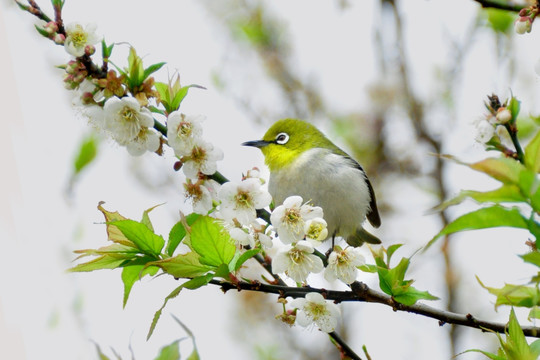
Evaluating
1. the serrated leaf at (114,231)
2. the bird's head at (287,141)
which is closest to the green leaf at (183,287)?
the serrated leaf at (114,231)

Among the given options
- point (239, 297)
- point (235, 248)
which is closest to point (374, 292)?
point (235, 248)

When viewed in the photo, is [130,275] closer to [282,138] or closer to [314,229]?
[314,229]

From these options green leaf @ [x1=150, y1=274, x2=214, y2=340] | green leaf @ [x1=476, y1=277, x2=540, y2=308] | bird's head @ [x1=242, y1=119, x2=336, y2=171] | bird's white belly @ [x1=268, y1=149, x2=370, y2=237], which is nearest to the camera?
green leaf @ [x1=476, y1=277, x2=540, y2=308]

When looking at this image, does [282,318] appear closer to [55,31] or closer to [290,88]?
[55,31]

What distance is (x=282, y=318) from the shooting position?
7.92ft

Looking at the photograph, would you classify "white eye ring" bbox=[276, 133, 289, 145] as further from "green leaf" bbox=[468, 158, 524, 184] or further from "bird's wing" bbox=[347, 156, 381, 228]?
"green leaf" bbox=[468, 158, 524, 184]

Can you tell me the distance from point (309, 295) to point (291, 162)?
1897 millimetres

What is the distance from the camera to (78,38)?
6.53 feet

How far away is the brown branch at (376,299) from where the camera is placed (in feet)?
6.65

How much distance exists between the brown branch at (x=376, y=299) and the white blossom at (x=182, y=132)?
45 centimetres

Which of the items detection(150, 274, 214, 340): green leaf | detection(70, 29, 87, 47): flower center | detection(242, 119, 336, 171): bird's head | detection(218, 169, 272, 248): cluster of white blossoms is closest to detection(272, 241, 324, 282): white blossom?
detection(218, 169, 272, 248): cluster of white blossoms

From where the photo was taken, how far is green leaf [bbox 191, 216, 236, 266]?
1940mm

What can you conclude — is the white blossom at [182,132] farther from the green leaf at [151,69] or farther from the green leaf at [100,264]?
the green leaf at [100,264]

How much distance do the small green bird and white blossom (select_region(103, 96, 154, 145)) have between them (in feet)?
6.11
